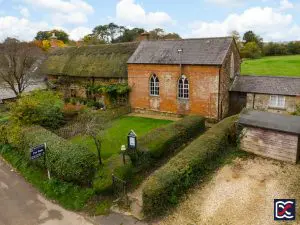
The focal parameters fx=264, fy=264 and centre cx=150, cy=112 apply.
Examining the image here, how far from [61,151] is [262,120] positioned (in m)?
11.8

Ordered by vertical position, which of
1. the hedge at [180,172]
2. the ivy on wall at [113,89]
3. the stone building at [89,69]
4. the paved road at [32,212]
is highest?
the stone building at [89,69]

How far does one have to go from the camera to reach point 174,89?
24938 mm

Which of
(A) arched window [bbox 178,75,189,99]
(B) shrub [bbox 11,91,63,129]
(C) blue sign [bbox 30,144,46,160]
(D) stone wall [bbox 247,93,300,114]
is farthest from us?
(A) arched window [bbox 178,75,189,99]

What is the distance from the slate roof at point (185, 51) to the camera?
75.3 feet

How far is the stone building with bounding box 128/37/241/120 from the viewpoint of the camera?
22875 millimetres

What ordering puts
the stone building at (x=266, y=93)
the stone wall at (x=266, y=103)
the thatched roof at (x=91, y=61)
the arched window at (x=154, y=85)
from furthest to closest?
the thatched roof at (x=91, y=61), the arched window at (x=154, y=85), the stone building at (x=266, y=93), the stone wall at (x=266, y=103)

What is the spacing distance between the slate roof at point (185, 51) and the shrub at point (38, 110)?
356 inches

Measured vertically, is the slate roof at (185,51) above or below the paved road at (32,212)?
above

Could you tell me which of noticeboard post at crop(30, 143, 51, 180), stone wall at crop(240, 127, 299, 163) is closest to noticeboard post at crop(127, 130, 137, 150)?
noticeboard post at crop(30, 143, 51, 180)

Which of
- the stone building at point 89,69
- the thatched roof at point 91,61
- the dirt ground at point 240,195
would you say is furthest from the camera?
the thatched roof at point 91,61

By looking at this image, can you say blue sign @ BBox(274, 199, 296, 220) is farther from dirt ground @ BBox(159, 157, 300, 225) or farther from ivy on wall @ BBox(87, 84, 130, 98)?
ivy on wall @ BBox(87, 84, 130, 98)

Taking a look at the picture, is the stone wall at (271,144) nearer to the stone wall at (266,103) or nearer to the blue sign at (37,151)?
the stone wall at (266,103)

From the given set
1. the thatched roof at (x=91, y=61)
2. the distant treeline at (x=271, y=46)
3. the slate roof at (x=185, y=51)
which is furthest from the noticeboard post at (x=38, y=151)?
the distant treeline at (x=271, y=46)

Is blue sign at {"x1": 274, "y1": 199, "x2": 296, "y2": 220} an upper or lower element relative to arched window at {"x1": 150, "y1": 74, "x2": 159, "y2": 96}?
lower
